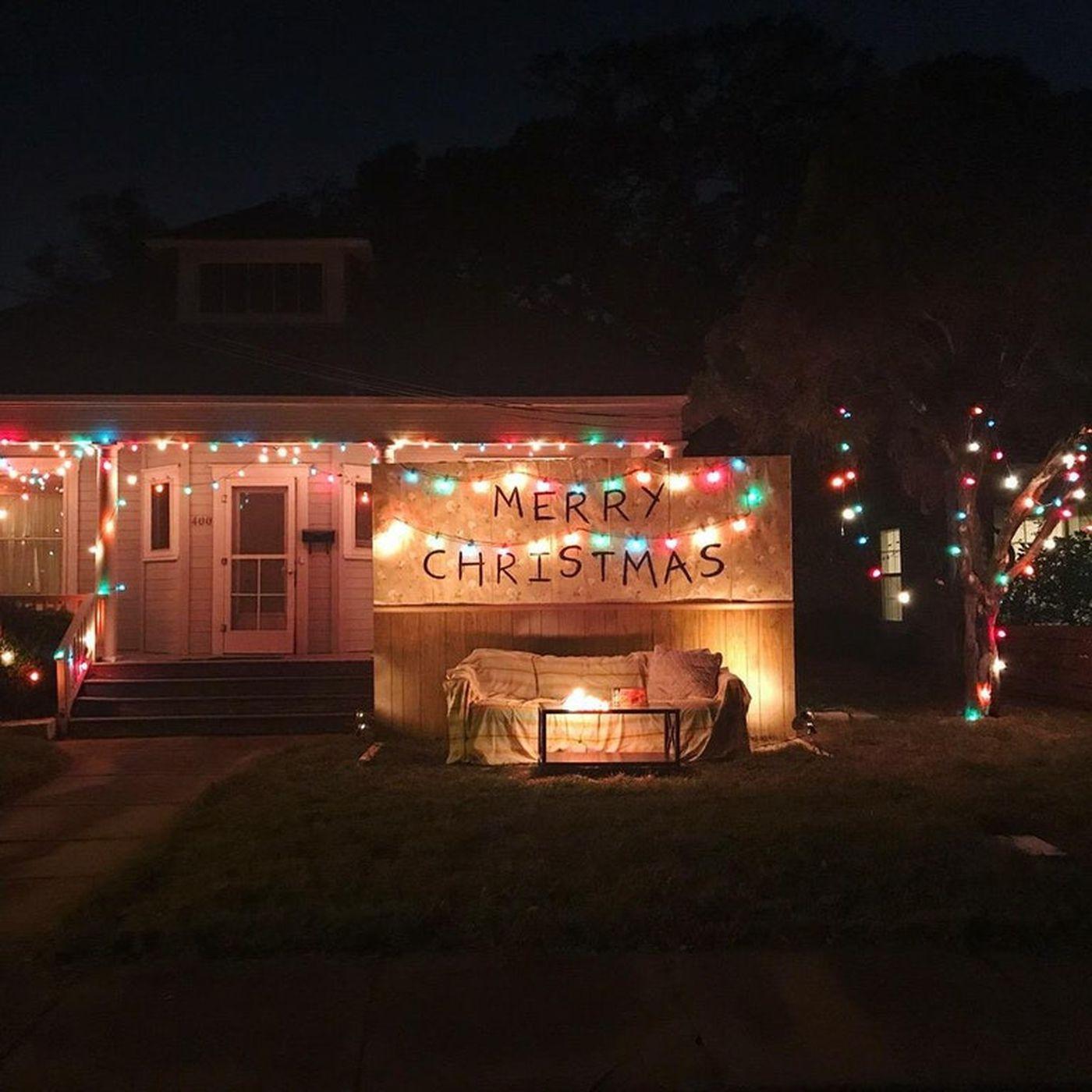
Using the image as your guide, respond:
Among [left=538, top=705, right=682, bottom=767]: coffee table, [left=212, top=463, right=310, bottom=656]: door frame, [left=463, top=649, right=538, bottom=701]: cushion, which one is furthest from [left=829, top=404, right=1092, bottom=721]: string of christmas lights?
[left=212, top=463, right=310, bottom=656]: door frame

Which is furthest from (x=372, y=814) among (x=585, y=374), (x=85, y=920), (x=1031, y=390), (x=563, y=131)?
(x=563, y=131)

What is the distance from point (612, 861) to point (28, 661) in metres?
8.20

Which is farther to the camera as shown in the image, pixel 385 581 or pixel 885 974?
pixel 385 581

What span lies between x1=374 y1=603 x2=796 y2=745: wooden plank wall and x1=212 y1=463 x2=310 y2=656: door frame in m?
3.34

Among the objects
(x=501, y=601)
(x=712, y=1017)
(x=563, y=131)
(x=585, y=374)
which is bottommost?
(x=712, y=1017)

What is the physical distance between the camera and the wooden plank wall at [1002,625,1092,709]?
47.1ft

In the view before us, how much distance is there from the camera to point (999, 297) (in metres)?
12.6

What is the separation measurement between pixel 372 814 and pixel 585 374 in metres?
7.95

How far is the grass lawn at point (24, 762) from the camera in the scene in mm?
9828

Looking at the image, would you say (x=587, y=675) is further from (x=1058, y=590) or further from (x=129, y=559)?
(x=1058, y=590)

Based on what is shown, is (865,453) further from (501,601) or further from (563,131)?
(563,131)

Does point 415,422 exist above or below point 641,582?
above

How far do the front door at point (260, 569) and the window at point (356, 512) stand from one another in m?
0.65

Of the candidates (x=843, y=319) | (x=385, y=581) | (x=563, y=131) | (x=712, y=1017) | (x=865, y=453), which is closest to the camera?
(x=712, y=1017)
